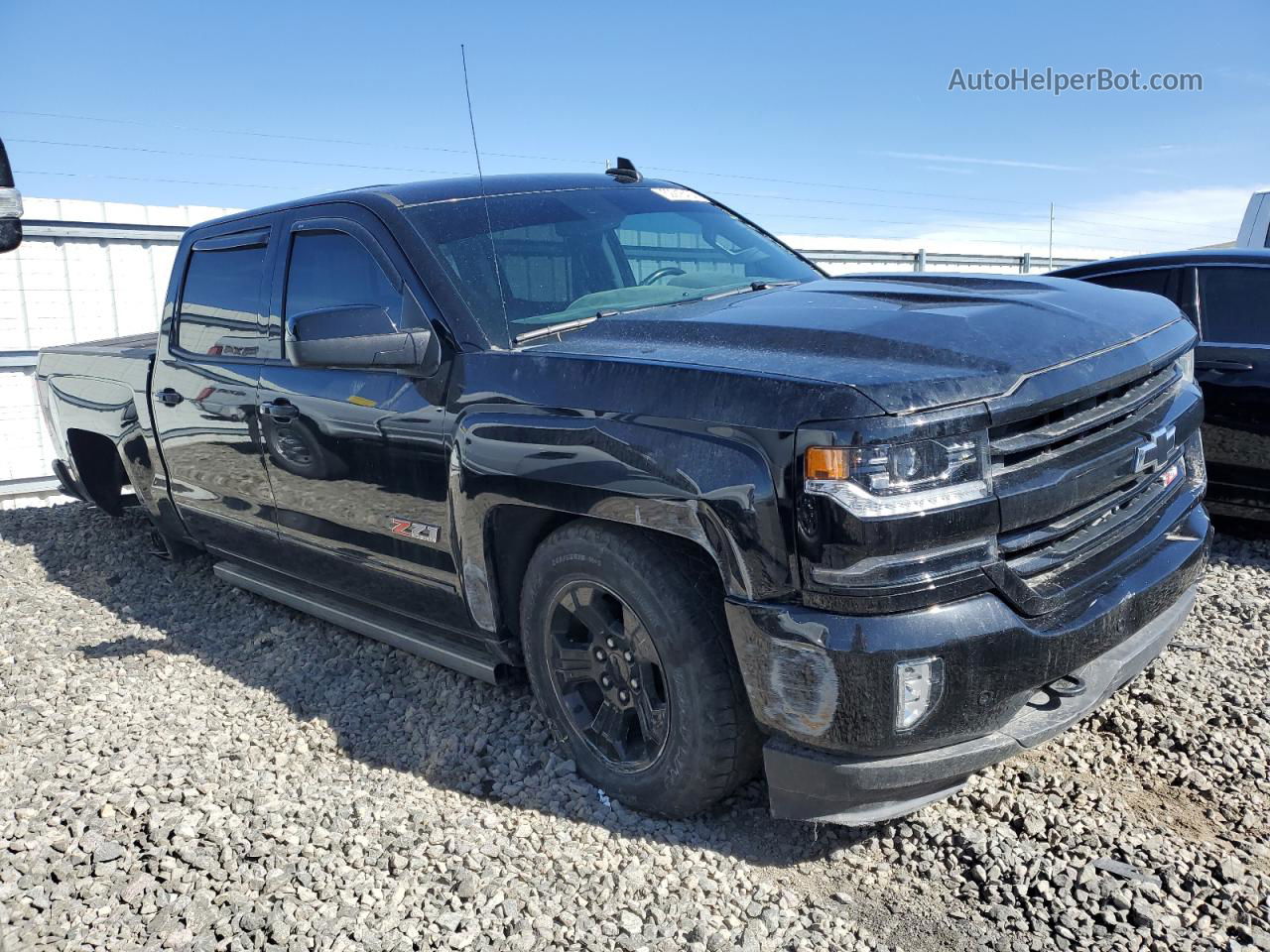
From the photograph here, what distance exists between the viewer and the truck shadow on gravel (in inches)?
114

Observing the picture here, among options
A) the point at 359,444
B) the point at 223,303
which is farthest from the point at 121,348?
the point at 359,444

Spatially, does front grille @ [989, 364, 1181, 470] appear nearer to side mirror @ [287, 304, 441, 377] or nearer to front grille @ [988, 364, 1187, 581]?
front grille @ [988, 364, 1187, 581]

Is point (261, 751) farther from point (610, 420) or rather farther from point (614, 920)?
point (610, 420)

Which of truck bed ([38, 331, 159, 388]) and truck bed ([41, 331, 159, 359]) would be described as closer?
truck bed ([38, 331, 159, 388])

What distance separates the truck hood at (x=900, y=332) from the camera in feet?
7.65

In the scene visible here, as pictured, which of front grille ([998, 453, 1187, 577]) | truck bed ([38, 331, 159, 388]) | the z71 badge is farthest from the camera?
truck bed ([38, 331, 159, 388])

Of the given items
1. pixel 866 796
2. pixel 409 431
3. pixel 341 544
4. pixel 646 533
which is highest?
pixel 409 431

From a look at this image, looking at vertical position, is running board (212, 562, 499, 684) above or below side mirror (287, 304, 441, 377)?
below

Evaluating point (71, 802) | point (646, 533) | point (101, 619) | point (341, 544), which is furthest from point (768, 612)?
point (101, 619)

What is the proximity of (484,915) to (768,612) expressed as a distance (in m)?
1.08

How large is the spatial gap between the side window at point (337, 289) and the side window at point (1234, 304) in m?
4.47

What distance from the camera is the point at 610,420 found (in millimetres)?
2633

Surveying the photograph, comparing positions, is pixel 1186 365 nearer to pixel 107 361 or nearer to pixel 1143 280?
pixel 1143 280

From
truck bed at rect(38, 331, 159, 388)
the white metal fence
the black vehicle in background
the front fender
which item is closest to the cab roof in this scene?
the front fender
